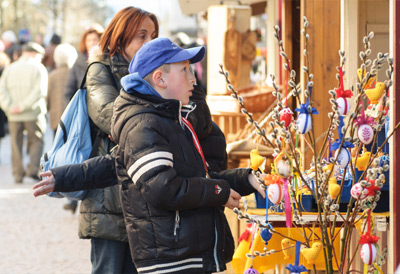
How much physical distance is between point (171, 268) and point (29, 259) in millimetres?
4273

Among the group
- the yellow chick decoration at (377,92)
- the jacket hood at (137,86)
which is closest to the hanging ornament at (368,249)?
the yellow chick decoration at (377,92)

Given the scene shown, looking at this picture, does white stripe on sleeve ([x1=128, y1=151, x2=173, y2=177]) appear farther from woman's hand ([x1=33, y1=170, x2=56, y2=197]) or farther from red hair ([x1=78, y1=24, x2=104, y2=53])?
red hair ([x1=78, y1=24, x2=104, y2=53])

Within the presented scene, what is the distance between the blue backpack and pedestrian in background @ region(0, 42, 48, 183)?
25.6 feet

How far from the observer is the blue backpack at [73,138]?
442 cm

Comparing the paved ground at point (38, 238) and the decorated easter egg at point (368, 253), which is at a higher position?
the decorated easter egg at point (368, 253)

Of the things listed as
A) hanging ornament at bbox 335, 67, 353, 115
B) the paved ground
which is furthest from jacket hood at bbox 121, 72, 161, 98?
the paved ground

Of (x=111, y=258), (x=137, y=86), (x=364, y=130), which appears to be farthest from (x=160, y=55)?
(x=111, y=258)

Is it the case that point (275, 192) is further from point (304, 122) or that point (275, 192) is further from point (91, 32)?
point (91, 32)

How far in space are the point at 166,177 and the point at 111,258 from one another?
1.18m

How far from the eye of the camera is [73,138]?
444 centimetres

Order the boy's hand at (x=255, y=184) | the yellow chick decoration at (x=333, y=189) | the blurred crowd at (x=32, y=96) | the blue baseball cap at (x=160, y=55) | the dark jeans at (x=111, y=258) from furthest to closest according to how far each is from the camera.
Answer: the blurred crowd at (x=32, y=96) → the dark jeans at (x=111, y=258) → the boy's hand at (x=255, y=184) → the blue baseball cap at (x=160, y=55) → the yellow chick decoration at (x=333, y=189)

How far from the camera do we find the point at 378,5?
541cm

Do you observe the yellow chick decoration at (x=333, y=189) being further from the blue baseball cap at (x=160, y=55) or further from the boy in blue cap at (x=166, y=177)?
the blue baseball cap at (x=160, y=55)

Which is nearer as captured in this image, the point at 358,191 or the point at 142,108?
the point at 358,191
